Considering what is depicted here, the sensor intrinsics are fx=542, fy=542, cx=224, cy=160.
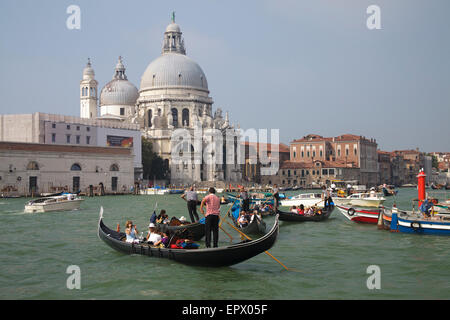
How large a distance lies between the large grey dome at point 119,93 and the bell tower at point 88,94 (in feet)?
12.7

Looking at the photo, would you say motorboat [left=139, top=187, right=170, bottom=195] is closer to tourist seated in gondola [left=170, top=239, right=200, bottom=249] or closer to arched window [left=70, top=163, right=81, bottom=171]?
arched window [left=70, top=163, right=81, bottom=171]

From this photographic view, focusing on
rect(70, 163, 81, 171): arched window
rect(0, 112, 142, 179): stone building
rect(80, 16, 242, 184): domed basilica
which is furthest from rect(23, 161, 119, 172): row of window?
rect(80, 16, 242, 184): domed basilica

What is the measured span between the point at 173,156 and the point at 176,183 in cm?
289

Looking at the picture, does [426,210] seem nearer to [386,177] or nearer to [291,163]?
[291,163]

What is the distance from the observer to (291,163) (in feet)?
220

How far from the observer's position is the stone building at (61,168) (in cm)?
3353

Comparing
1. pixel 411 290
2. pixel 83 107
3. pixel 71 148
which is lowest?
pixel 411 290

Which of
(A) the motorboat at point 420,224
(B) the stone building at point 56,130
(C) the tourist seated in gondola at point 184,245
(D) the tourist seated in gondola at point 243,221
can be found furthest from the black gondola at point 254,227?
(B) the stone building at point 56,130

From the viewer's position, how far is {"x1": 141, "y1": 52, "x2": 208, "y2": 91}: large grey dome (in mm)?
59500

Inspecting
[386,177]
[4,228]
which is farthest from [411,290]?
[386,177]

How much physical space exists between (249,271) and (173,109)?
51.1 metres

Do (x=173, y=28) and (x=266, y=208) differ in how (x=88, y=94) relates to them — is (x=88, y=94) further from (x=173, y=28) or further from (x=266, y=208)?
(x=266, y=208)

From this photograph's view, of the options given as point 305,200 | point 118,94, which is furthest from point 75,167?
point 118,94

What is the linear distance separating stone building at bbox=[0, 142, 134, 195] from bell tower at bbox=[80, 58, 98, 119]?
18057 mm
